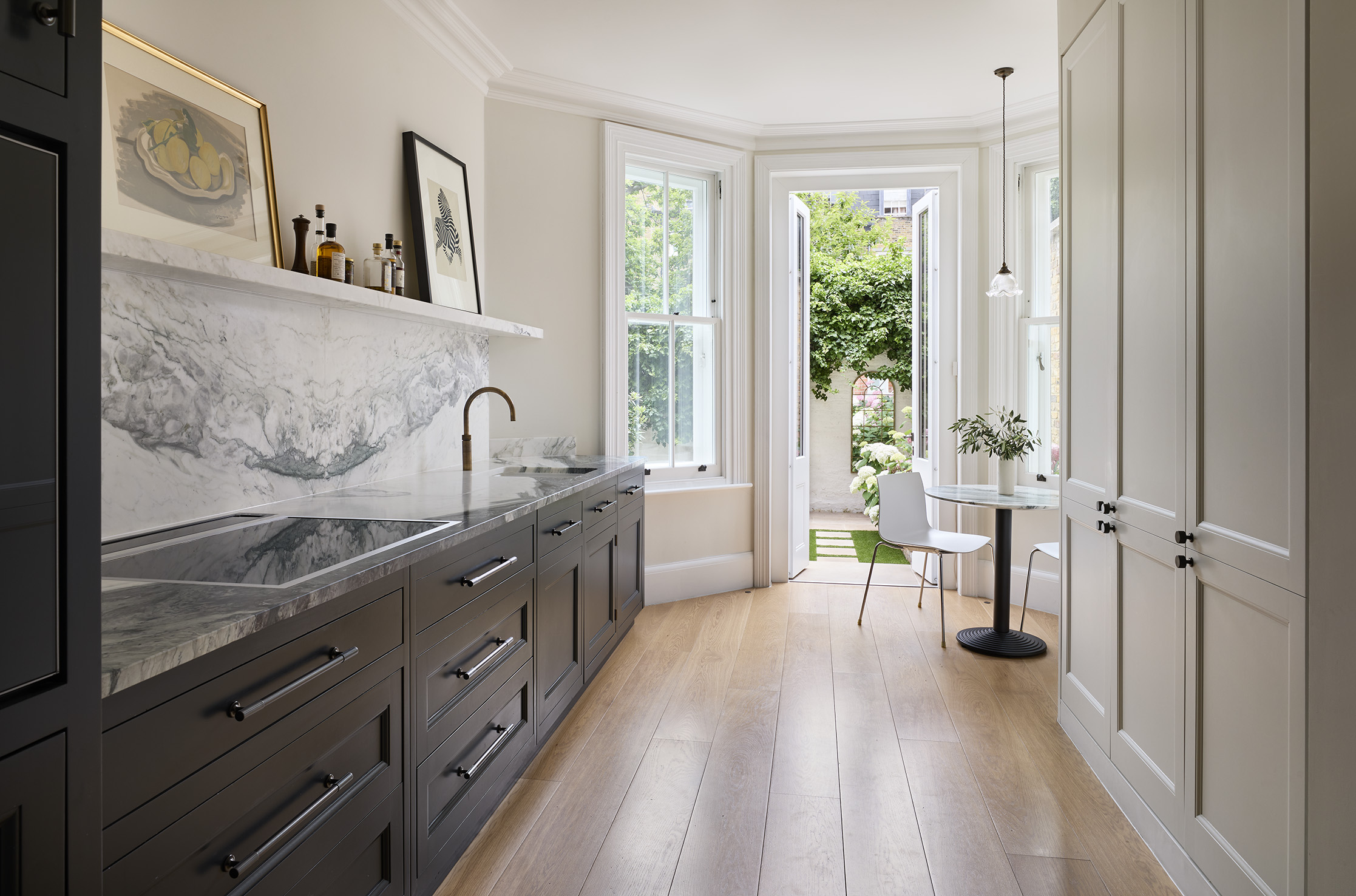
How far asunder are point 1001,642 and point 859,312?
16.4 feet

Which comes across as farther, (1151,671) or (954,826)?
(954,826)

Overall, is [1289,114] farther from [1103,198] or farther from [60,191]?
[60,191]

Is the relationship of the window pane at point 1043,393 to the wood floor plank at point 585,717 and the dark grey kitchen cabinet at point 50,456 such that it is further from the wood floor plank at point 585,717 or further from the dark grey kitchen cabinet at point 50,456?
the dark grey kitchen cabinet at point 50,456

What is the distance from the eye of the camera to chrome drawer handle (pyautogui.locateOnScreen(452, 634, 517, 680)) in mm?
1938

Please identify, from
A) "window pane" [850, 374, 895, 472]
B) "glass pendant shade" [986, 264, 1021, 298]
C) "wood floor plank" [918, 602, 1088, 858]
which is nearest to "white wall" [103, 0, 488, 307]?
"wood floor plank" [918, 602, 1088, 858]

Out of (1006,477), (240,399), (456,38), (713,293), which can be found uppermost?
(456,38)

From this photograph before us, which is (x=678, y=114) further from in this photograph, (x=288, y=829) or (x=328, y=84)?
(x=288, y=829)

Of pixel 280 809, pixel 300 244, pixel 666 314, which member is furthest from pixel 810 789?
pixel 666 314

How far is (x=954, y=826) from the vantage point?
7.11 feet

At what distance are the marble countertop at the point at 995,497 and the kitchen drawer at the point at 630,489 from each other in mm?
1500

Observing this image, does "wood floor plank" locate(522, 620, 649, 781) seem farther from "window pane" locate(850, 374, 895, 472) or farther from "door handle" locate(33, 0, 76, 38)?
"window pane" locate(850, 374, 895, 472)

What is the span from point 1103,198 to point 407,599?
2.32 metres

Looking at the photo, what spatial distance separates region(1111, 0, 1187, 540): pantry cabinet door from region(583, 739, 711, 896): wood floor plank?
1.52 meters

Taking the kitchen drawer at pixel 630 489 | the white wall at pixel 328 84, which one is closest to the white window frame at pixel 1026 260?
the kitchen drawer at pixel 630 489
